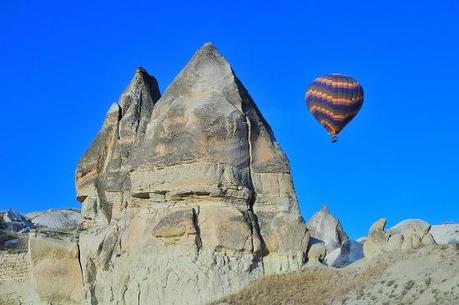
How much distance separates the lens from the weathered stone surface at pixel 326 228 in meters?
37.2

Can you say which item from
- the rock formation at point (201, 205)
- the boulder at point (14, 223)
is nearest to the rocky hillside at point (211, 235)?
the rock formation at point (201, 205)

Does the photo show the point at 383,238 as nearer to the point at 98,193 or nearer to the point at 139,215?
the point at 139,215

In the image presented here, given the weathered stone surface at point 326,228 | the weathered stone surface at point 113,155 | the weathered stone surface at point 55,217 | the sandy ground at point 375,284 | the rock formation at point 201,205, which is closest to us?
the sandy ground at point 375,284

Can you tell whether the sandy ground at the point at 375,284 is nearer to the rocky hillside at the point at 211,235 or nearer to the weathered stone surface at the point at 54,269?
the rocky hillside at the point at 211,235

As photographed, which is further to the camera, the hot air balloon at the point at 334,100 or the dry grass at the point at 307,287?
the hot air balloon at the point at 334,100

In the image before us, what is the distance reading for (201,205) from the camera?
1956 centimetres

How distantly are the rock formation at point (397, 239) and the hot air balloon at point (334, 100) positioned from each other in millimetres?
9725

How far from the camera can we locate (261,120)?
2097 cm

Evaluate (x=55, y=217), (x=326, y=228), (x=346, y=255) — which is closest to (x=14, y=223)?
(x=55, y=217)

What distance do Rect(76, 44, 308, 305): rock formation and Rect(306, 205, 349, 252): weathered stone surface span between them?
16.7 meters

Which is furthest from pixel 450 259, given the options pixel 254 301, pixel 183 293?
pixel 183 293

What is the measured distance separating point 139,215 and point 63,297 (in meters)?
3.96

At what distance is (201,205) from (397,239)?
14.0 feet

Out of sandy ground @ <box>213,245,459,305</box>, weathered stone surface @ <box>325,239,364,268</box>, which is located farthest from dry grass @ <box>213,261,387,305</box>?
weathered stone surface @ <box>325,239,364,268</box>
